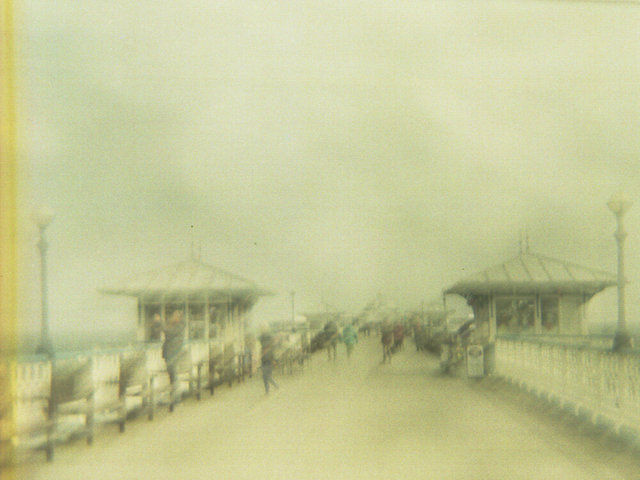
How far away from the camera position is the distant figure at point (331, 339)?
4336mm

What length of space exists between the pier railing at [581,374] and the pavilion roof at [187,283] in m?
2.58

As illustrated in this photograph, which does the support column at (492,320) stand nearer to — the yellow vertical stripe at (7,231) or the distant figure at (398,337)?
the distant figure at (398,337)

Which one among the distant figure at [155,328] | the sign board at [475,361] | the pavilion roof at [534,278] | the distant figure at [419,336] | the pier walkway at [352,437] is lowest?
the pier walkway at [352,437]

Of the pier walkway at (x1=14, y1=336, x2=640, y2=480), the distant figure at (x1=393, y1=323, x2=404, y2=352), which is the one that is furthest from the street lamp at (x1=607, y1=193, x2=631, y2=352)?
the distant figure at (x1=393, y1=323, x2=404, y2=352)

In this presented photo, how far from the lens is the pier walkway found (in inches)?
156

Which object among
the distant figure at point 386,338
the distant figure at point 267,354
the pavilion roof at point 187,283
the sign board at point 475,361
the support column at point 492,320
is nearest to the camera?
the pavilion roof at point 187,283

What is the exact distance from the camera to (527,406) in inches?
223

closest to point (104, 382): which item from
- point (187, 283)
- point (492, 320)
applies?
point (187, 283)

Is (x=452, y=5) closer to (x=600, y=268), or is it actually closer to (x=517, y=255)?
(x=517, y=255)

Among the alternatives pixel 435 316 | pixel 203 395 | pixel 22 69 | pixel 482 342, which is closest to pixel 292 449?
pixel 203 395

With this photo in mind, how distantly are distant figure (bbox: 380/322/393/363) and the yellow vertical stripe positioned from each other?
2.22 meters

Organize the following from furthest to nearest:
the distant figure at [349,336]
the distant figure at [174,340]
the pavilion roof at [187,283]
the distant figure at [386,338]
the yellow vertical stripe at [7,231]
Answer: the distant figure at [349,336] < the distant figure at [386,338] < the distant figure at [174,340] < the pavilion roof at [187,283] < the yellow vertical stripe at [7,231]

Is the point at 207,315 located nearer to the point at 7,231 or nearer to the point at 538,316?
the point at 7,231

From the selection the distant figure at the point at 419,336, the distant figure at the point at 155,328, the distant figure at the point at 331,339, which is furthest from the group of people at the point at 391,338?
the distant figure at the point at 155,328
